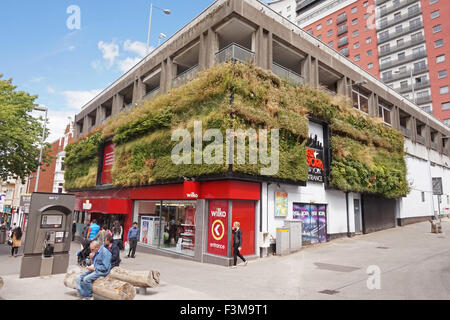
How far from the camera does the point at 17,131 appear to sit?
17.1m

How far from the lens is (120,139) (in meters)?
19.5

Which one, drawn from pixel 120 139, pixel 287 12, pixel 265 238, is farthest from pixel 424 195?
pixel 287 12

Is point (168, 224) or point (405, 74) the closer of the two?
point (168, 224)

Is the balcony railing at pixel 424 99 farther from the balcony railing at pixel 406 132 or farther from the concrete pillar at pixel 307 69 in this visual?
the concrete pillar at pixel 307 69

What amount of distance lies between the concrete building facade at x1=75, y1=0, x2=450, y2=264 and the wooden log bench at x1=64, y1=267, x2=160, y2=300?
4948 millimetres

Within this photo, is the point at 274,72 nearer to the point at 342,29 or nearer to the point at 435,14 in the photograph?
the point at 435,14

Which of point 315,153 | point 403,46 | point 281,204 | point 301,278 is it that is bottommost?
point 301,278

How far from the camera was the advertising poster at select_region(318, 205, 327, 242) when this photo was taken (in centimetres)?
1652

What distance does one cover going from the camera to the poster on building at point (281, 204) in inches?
554

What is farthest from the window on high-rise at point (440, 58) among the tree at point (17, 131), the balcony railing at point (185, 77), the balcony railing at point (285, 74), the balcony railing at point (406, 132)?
the tree at point (17, 131)

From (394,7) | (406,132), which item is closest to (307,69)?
(406,132)

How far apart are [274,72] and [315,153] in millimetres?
5125

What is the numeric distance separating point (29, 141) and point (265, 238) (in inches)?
599
